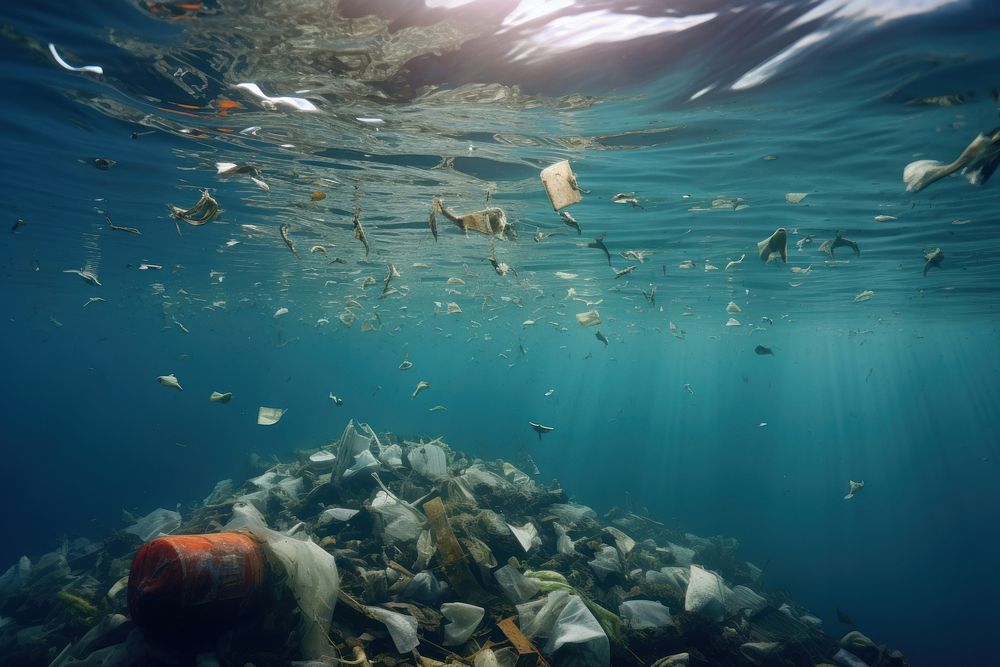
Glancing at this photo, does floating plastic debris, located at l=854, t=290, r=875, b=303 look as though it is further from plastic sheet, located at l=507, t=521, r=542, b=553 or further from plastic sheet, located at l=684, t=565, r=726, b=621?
plastic sheet, located at l=507, t=521, r=542, b=553

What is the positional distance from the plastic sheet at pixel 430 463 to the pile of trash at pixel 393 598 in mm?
29

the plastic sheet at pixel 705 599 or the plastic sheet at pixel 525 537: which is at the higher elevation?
the plastic sheet at pixel 525 537

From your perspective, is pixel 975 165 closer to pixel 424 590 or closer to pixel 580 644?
pixel 580 644

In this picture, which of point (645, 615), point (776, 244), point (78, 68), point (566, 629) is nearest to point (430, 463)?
point (645, 615)

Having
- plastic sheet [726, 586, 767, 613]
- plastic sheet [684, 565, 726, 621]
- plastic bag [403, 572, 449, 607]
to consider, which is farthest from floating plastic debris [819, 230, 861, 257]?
plastic bag [403, 572, 449, 607]

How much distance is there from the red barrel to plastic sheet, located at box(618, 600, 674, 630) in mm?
4448

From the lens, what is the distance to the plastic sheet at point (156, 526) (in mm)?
8758

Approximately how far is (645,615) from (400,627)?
319 centimetres

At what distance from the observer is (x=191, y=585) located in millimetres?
3361

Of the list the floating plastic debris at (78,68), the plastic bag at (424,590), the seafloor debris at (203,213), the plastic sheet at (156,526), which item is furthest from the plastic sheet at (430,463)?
the floating plastic debris at (78,68)

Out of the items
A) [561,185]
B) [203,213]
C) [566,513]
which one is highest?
[561,185]

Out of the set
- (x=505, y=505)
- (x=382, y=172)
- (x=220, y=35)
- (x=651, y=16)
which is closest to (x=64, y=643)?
(x=505, y=505)

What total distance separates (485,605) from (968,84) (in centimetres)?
1157

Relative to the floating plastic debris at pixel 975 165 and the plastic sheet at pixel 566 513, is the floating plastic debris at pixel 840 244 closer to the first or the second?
the floating plastic debris at pixel 975 165
